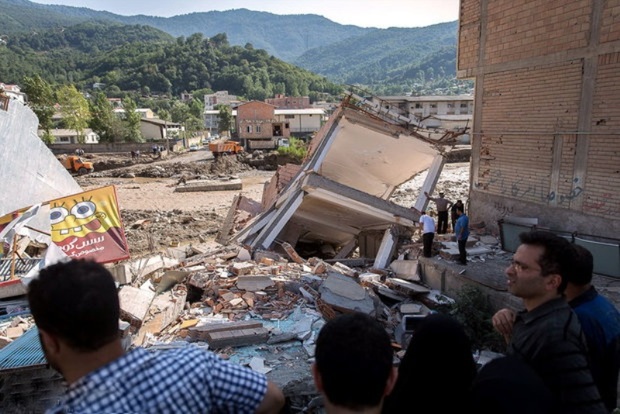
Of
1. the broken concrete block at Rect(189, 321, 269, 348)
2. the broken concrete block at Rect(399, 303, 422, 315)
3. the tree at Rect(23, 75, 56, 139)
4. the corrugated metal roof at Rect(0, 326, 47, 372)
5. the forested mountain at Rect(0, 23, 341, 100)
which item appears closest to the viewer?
the corrugated metal roof at Rect(0, 326, 47, 372)

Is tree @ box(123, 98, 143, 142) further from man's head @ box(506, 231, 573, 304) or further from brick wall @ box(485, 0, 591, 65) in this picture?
man's head @ box(506, 231, 573, 304)

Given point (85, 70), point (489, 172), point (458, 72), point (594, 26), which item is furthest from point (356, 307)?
point (85, 70)

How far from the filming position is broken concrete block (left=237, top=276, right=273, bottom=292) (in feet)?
24.4

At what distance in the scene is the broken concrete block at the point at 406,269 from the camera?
862cm

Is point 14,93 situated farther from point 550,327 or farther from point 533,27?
point 550,327

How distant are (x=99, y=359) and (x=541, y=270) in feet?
6.81

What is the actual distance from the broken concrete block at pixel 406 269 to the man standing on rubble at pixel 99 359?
297 inches

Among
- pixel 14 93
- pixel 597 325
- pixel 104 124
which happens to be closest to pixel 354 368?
pixel 597 325

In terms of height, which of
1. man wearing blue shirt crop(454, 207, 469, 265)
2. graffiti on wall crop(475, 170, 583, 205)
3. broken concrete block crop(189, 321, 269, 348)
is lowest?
broken concrete block crop(189, 321, 269, 348)

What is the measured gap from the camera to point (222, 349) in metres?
5.35

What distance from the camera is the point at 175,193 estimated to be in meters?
26.1

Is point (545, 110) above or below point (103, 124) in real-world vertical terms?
above

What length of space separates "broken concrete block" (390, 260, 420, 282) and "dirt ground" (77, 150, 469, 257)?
29.0ft

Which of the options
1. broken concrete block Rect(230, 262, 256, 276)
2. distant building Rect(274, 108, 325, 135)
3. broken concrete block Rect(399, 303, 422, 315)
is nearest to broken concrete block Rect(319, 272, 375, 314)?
broken concrete block Rect(399, 303, 422, 315)
